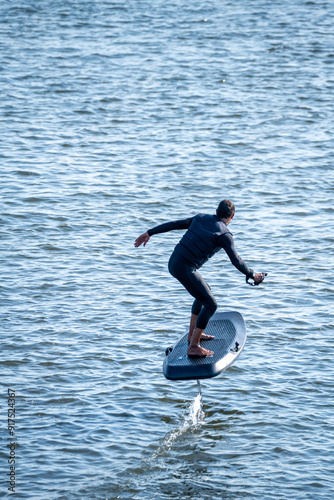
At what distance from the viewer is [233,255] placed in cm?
1109

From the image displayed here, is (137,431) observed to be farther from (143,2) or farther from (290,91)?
(143,2)

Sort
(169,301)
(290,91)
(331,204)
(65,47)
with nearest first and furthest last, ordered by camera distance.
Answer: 1. (169,301)
2. (331,204)
3. (290,91)
4. (65,47)

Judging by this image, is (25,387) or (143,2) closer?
(25,387)

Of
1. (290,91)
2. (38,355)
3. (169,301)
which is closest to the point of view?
(38,355)

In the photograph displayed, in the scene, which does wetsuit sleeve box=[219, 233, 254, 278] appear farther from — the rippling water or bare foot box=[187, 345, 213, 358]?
the rippling water

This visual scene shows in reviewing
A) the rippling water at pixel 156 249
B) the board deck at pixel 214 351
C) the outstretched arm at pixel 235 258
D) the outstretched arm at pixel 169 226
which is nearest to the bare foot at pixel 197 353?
the board deck at pixel 214 351

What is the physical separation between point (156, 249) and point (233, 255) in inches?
348

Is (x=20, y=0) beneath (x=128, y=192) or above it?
above

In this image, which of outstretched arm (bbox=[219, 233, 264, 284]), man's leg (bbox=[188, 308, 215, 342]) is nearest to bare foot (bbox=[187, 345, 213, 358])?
man's leg (bbox=[188, 308, 215, 342])

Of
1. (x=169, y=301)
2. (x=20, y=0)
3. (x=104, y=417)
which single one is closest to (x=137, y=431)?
(x=104, y=417)

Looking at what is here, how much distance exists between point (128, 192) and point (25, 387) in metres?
10.8

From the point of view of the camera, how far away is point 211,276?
18141mm

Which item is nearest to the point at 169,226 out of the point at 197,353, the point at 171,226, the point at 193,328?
the point at 171,226

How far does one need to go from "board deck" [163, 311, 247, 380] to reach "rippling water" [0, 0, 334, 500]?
1.06m
